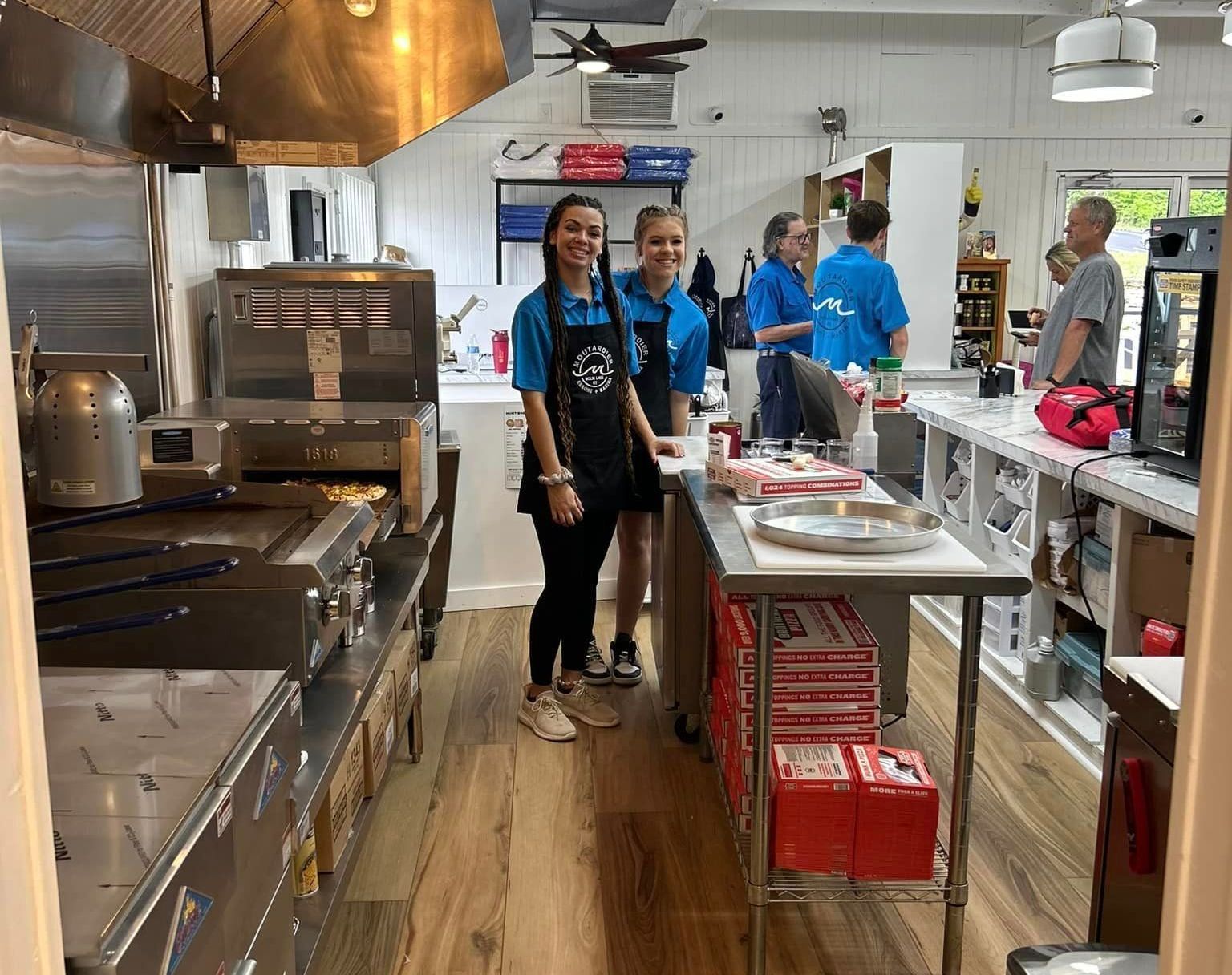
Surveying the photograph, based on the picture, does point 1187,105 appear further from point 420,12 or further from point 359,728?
point 359,728

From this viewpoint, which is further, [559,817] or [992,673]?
[992,673]

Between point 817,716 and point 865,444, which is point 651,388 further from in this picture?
point 817,716

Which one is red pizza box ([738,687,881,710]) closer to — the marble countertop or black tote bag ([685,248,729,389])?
the marble countertop

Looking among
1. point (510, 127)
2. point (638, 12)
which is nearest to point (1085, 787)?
point (638, 12)

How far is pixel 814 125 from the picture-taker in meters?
8.22

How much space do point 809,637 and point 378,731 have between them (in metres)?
1.05

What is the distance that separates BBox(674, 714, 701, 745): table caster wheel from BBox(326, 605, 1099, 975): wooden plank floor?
0.04 m

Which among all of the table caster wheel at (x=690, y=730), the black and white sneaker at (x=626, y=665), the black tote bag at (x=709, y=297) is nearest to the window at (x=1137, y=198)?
the black tote bag at (x=709, y=297)

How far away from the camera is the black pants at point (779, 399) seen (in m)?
5.58

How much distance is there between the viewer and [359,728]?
7.78ft

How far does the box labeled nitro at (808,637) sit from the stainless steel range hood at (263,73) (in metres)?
1.66

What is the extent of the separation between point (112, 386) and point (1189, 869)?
1.73m

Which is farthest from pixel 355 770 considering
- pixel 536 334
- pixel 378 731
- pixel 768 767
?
pixel 536 334

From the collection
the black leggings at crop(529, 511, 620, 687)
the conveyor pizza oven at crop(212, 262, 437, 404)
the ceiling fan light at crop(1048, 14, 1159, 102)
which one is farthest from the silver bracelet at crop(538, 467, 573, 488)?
the ceiling fan light at crop(1048, 14, 1159, 102)
